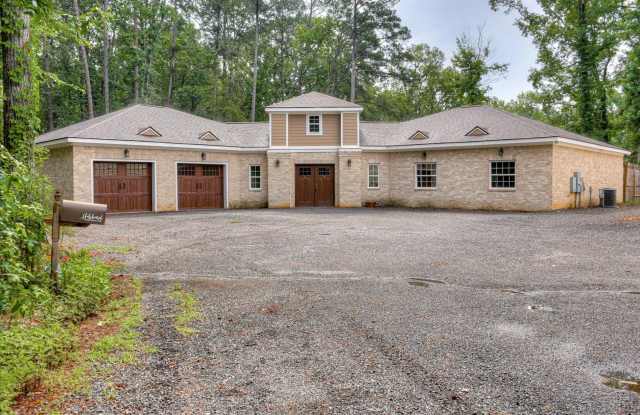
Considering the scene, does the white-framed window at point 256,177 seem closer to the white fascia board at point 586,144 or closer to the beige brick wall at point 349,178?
the beige brick wall at point 349,178

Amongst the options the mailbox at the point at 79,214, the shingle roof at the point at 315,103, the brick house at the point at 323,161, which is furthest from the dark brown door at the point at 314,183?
the mailbox at the point at 79,214

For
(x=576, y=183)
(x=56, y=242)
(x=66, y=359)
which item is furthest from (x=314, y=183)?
(x=66, y=359)

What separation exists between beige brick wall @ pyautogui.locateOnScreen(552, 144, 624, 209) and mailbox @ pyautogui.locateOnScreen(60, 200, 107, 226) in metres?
18.2

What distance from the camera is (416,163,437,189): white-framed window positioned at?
2130 cm

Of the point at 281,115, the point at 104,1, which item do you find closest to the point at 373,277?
the point at 281,115

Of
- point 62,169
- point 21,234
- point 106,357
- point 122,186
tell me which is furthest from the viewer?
point 122,186

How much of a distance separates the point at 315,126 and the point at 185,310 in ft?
60.1

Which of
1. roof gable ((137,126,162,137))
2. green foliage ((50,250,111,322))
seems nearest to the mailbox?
green foliage ((50,250,111,322))

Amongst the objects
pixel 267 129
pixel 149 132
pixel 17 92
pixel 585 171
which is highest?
pixel 267 129

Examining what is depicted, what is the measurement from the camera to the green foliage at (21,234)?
10.5 feet

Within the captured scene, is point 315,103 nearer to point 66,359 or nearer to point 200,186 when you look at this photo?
point 200,186

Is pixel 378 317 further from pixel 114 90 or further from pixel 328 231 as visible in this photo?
pixel 114 90

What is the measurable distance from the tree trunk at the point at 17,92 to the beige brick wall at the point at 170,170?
42.7ft

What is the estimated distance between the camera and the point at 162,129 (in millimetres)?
20625
